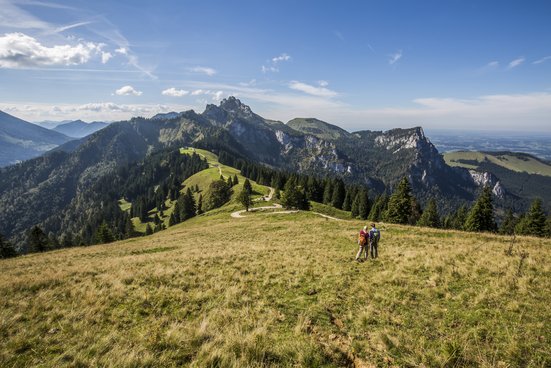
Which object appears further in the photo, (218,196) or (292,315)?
(218,196)

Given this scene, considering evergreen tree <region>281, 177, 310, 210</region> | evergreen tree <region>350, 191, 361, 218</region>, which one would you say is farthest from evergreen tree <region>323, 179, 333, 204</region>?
evergreen tree <region>281, 177, 310, 210</region>

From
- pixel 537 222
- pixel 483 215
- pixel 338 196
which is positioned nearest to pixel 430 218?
pixel 483 215

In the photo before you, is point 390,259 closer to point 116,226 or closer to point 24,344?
point 24,344

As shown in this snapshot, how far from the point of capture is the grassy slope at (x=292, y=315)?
247 inches

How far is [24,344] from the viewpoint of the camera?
22.4 ft

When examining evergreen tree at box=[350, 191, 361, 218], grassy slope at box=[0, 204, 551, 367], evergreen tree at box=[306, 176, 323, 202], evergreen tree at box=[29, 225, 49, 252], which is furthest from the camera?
evergreen tree at box=[306, 176, 323, 202]

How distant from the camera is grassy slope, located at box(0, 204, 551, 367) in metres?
6.27

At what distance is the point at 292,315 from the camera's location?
9.23m

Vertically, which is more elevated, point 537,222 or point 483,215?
point 483,215

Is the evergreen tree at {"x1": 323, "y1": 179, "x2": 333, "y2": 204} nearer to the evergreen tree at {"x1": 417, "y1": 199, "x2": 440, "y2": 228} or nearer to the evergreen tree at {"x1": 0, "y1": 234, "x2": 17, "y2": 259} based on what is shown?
the evergreen tree at {"x1": 417, "y1": 199, "x2": 440, "y2": 228}

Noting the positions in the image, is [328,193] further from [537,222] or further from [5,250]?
[5,250]

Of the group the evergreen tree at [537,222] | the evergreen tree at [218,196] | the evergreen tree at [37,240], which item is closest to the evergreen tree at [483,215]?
the evergreen tree at [537,222]

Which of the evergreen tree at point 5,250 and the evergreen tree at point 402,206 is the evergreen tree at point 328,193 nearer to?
the evergreen tree at point 402,206

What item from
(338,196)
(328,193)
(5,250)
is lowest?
(5,250)
